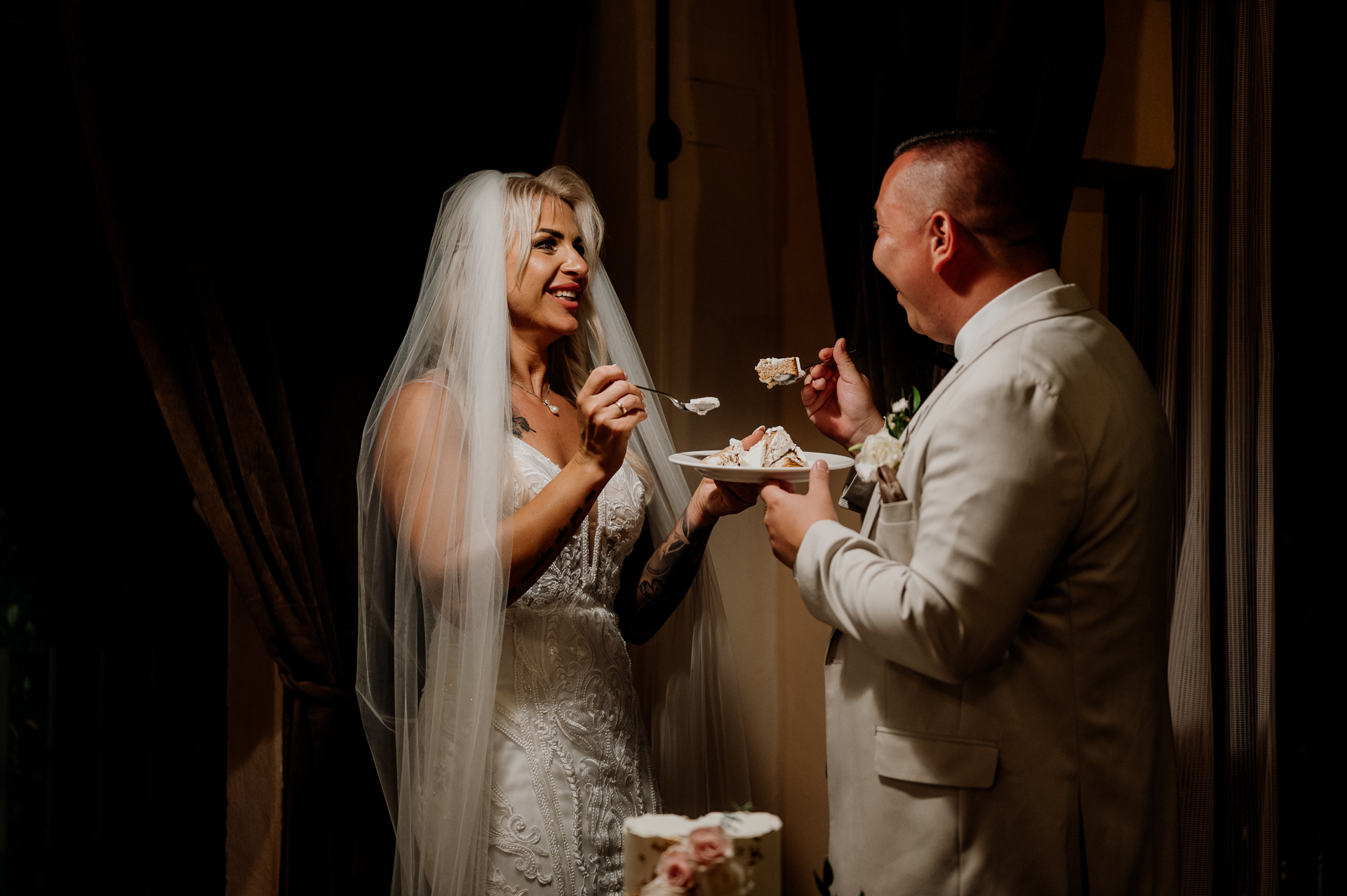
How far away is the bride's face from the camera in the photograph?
77.1 inches

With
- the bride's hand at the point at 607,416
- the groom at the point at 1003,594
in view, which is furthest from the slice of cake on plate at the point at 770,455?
the groom at the point at 1003,594

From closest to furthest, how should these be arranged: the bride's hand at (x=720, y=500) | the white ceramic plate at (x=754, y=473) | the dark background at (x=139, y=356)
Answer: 1. the white ceramic plate at (x=754, y=473)
2. the bride's hand at (x=720, y=500)
3. the dark background at (x=139, y=356)

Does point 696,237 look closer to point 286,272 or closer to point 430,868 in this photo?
point 286,272

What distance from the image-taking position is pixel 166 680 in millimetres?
2484

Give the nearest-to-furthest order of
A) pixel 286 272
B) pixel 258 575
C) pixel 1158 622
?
1. pixel 1158 622
2. pixel 258 575
3. pixel 286 272

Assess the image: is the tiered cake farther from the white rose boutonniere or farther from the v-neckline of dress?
the v-neckline of dress

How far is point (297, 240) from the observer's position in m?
2.35

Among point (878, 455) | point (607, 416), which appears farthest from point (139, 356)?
point (878, 455)

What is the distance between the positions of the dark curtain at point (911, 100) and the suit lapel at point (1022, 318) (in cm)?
18

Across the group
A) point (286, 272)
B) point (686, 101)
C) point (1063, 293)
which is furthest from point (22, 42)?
point (1063, 293)

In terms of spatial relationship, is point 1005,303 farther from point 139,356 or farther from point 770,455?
point 139,356

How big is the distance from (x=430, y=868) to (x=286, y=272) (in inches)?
57.3

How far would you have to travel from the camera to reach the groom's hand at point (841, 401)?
197 cm

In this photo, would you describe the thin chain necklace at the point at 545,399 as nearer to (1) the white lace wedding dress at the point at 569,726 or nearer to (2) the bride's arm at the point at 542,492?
(1) the white lace wedding dress at the point at 569,726
